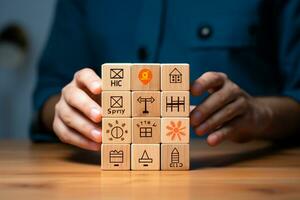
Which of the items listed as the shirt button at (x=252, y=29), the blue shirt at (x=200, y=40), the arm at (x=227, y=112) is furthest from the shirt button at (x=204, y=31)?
the arm at (x=227, y=112)

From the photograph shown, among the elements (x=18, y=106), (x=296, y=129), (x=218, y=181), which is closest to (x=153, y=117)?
(x=218, y=181)

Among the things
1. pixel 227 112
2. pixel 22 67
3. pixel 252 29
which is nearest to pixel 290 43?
pixel 252 29

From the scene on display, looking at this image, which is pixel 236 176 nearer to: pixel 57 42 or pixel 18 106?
pixel 57 42

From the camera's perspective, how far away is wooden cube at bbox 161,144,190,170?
0.77 m

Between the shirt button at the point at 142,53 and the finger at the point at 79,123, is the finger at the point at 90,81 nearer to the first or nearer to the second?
the finger at the point at 79,123

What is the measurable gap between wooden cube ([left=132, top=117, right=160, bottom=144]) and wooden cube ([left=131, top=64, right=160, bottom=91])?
0.14 ft

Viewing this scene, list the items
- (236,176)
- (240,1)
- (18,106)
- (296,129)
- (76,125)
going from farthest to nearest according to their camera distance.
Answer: (18,106) → (240,1) → (296,129) → (76,125) → (236,176)

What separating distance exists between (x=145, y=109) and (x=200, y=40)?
602mm

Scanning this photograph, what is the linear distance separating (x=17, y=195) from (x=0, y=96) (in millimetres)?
1476

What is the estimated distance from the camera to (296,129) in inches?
46.4

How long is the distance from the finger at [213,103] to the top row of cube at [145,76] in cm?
8

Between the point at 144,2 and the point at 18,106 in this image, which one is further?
the point at 18,106

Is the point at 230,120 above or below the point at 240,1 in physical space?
below

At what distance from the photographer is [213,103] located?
86 cm
